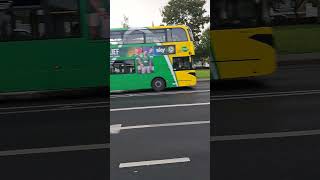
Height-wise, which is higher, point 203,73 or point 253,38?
point 253,38

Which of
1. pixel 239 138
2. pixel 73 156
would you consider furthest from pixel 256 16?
pixel 73 156

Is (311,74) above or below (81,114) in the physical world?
above

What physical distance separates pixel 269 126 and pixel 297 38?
995 mm

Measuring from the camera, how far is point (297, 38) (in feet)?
13.7

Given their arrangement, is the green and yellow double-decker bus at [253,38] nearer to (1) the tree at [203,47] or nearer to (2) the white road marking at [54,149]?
(2) the white road marking at [54,149]

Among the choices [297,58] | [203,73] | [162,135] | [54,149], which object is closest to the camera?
[203,73]

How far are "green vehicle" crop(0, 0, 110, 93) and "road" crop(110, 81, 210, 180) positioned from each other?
5.84ft

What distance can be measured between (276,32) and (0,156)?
3.45 meters

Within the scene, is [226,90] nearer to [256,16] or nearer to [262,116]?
[262,116]

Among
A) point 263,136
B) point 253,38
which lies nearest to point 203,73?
point 263,136

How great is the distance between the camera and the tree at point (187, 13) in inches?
55.1

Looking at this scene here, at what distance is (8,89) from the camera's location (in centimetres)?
387

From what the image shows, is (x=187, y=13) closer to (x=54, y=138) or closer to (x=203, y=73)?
(x=203, y=73)

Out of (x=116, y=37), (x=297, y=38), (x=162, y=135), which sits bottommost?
(x=162, y=135)
